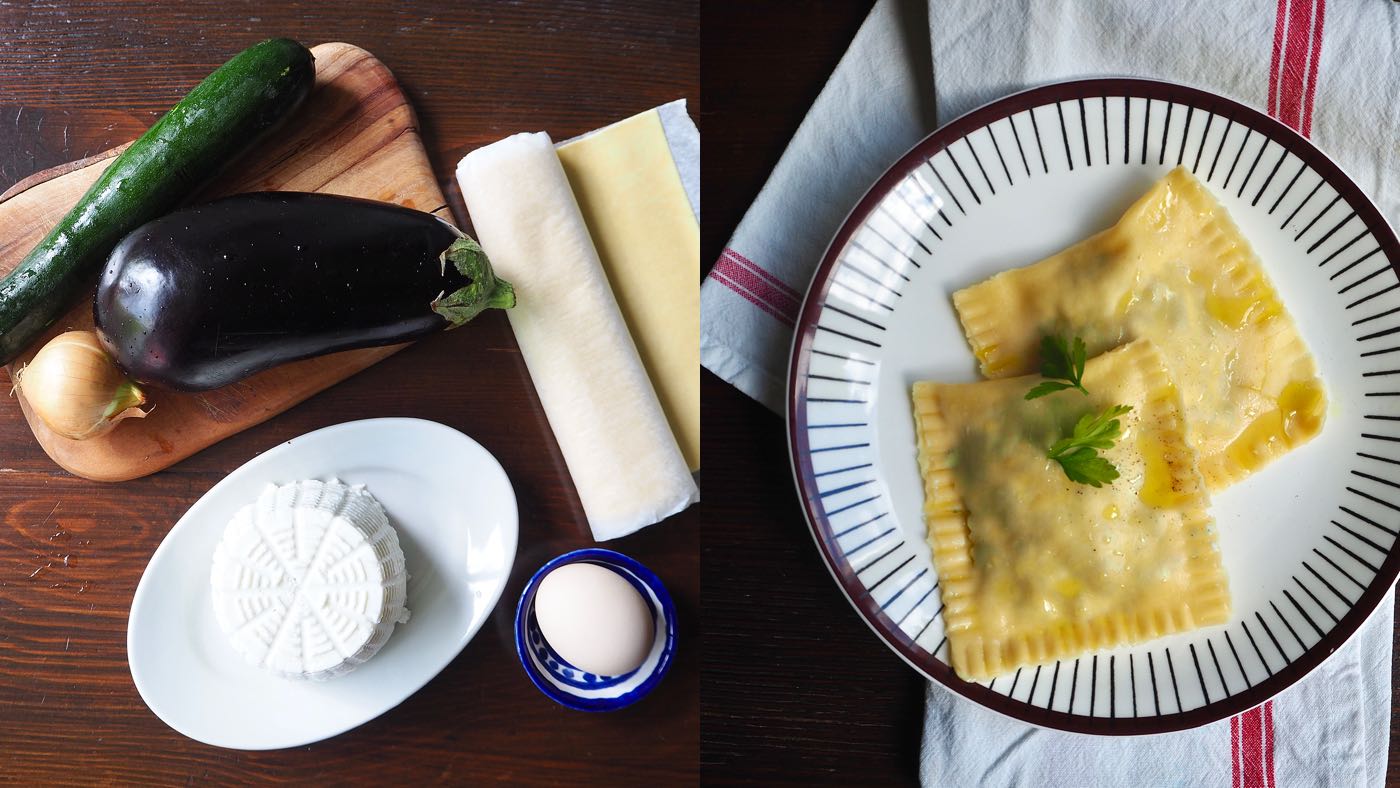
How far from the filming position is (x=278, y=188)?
1.02 m

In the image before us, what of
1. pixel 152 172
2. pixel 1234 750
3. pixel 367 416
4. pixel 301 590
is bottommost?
pixel 1234 750

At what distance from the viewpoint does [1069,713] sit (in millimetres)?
970

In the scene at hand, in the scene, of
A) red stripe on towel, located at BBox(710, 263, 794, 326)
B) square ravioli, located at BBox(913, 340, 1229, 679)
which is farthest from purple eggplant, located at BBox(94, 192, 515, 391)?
square ravioli, located at BBox(913, 340, 1229, 679)

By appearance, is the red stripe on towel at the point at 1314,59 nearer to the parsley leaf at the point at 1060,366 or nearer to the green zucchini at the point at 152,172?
the parsley leaf at the point at 1060,366

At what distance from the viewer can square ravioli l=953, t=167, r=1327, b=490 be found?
98 centimetres

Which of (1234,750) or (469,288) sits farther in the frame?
(1234,750)

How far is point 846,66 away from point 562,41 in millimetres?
349

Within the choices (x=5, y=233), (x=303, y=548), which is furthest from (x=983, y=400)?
(x=5, y=233)

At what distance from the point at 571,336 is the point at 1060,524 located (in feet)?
2.01

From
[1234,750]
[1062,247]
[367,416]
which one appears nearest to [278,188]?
[367,416]

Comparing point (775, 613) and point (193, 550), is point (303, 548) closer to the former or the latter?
point (193, 550)

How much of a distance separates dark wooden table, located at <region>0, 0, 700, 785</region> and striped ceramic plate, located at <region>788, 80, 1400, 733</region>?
23cm

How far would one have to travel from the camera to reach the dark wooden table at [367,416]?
3.34 ft

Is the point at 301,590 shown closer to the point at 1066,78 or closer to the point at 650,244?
the point at 650,244
